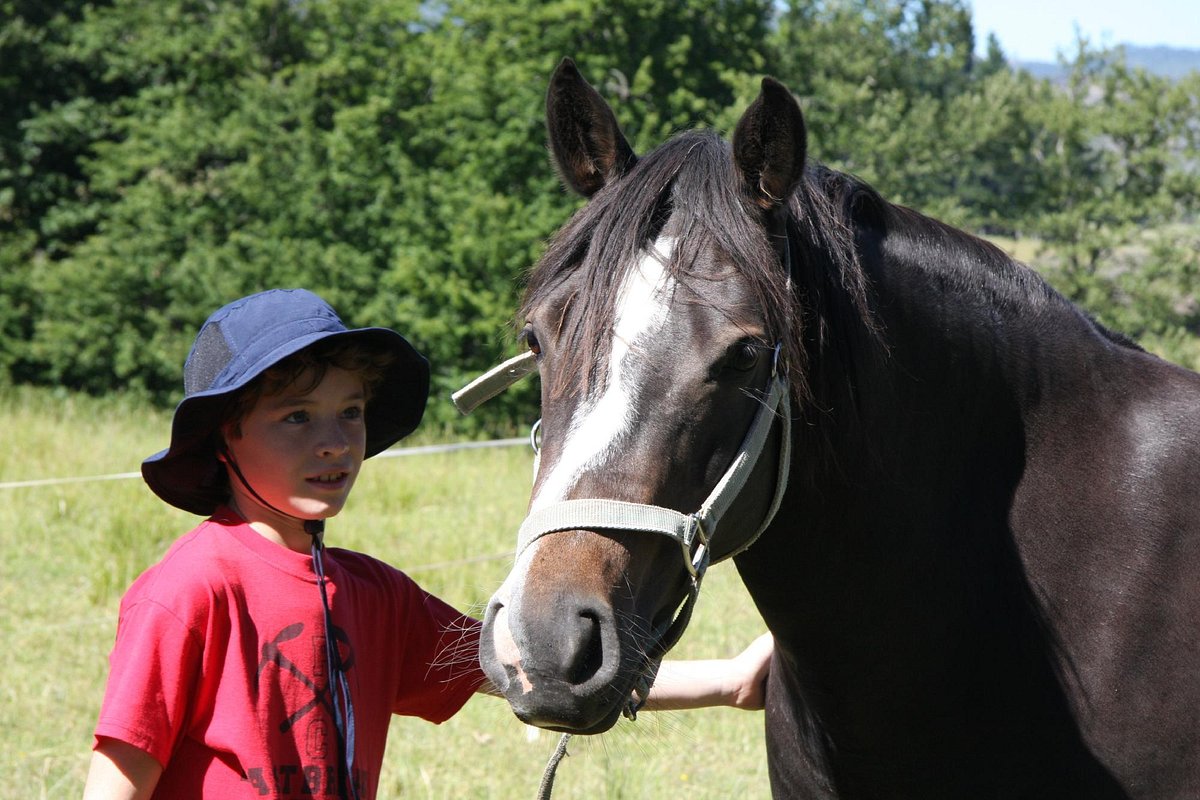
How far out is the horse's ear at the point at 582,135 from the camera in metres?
1.99

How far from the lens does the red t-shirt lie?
1.75 meters

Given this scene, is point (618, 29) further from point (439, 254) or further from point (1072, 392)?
point (1072, 392)

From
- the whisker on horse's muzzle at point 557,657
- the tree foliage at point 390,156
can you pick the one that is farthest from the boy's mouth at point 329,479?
the tree foliage at point 390,156

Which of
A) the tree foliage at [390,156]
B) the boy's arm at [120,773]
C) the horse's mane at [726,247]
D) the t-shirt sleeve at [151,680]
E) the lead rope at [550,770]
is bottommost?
the tree foliage at [390,156]

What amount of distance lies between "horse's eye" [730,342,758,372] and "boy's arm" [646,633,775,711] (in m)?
0.84

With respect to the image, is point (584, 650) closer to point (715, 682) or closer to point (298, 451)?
point (298, 451)

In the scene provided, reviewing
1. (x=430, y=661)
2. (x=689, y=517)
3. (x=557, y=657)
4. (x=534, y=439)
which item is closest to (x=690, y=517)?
(x=689, y=517)

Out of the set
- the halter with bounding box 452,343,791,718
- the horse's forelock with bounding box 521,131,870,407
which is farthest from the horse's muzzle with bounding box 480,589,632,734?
the horse's forelock with bounding box 521,131,870,407

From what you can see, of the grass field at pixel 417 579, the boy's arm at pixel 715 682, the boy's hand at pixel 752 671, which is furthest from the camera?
the grass field at pixel 417 579

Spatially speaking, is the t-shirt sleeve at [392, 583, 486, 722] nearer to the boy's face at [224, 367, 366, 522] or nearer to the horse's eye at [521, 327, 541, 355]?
the boy's face at [224, 367, 366, 522]

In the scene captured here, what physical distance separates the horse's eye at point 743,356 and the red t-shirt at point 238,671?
75 centimetres

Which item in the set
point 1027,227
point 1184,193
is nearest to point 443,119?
point 1027,227

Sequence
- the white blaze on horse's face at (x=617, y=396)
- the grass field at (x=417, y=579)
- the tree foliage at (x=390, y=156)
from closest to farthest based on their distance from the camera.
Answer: the white blaze on horse's face at (x=617, y=396) → the grass field at (x=417, y=579) → the tree foliage at (x=390, y=156)

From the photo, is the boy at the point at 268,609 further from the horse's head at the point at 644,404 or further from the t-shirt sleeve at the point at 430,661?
the horse's head at the point at 644,404
